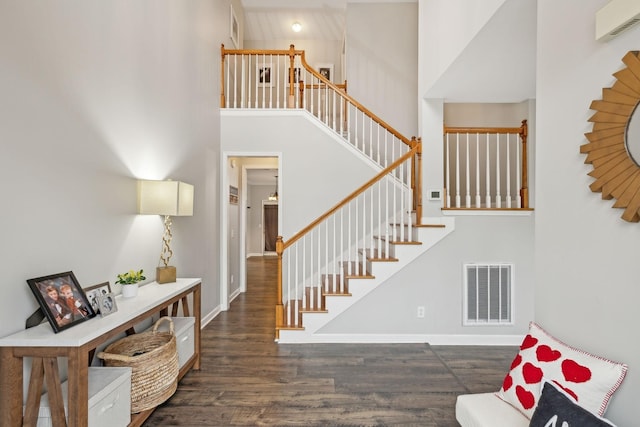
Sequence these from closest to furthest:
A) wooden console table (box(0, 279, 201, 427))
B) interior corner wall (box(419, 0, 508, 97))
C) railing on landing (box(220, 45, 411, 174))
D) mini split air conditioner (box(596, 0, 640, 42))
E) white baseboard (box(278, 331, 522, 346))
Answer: mini split air conditioner (box(596, 0, 640, 42)), wooden console table (box(0, 279, 201, 427)), interior corner wall (box(419, 0, 508, 97)), white baseboard (box(278, 331, 522, 346)), railing on landing (box(220, 45, 411, 174))

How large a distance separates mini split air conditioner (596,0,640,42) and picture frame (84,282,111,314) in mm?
2900

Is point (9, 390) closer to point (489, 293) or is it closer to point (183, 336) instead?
point (183, 336)

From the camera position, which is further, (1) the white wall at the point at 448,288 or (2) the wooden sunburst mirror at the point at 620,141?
(1) the white wall at the point at 448,288

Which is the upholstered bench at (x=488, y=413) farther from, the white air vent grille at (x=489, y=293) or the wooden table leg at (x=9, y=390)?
the wooden table leg at (x=9, y=390)

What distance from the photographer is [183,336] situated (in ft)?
8.99

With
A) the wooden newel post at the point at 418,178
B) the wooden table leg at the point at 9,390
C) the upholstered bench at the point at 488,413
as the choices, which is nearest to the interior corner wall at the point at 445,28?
→ the wooden newel post at the point at 418,178

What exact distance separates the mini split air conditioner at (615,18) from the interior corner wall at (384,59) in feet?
14.7

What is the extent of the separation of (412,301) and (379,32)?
479cm

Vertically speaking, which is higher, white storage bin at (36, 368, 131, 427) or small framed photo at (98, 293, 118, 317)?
small framed photo at (98, 293, 118, 317)

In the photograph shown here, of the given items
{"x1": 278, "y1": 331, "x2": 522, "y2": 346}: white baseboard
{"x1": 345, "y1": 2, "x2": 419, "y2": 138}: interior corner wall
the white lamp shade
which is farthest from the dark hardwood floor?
{"x1": 345, "y1": 2, "x2": 419, "y2": 138}: interior corner wall

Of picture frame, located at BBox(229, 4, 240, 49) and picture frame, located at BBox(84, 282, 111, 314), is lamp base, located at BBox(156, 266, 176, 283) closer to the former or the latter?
picture frame, located at BBox(84, 282, 111, 314)

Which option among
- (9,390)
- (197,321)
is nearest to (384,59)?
(197,321)

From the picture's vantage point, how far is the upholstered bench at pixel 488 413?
65.8 inches

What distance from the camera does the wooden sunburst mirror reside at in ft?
4.42
